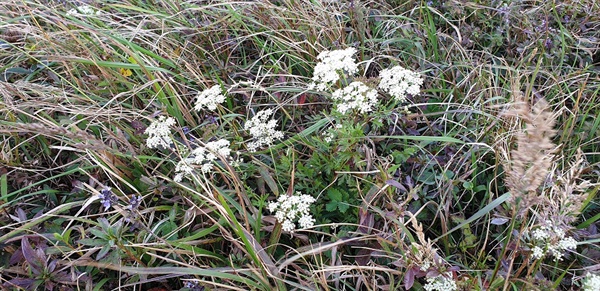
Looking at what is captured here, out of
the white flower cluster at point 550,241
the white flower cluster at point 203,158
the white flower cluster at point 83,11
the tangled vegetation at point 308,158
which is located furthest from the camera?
the white flower cluster at point 83,11

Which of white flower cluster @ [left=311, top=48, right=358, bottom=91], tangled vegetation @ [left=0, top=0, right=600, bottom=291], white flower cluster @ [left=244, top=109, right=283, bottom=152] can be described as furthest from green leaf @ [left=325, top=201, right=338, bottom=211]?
white flower cluster @ [left=311, top=48, right=358, bottom=91]

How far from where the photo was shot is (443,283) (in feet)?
4.60

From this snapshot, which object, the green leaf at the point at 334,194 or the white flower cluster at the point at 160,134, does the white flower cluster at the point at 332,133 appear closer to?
the green leaf at the point at 334,194

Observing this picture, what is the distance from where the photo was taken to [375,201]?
5.82ft

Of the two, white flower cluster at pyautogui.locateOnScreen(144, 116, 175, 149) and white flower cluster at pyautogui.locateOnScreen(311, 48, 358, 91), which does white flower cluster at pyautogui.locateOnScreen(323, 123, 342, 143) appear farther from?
white flower cluster at pyautogui.locateOnScreen(144, 116, 175, 149)

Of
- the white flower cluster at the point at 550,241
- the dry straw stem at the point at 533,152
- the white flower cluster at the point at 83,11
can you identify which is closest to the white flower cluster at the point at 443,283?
the white flower cluster at the point at 550,241

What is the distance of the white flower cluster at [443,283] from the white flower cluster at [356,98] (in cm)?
63

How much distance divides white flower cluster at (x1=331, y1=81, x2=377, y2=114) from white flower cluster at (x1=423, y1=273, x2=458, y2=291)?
0.63 m

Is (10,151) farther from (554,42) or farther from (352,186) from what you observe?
(554,42)

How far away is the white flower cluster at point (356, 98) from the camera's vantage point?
168cm

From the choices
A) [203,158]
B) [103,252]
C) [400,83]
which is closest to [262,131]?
[203,158]

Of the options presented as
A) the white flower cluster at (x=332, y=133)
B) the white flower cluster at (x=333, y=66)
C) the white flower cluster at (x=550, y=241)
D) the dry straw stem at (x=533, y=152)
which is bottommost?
the white flower cluster at (x=550, y=241)

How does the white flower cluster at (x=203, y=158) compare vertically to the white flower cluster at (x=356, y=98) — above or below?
below

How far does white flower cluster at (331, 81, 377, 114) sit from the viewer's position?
1.68 metres
